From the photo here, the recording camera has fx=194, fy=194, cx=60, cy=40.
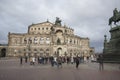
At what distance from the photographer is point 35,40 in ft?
305

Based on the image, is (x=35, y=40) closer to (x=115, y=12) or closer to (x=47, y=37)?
(x=47, y=37)

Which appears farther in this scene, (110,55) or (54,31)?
(54,31)

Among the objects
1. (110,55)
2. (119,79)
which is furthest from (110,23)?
(119,79)

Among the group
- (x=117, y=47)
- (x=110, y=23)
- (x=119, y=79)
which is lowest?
(x=119, y=79)

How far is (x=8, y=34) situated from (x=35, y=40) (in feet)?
45.6

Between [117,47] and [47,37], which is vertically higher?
[47,37]

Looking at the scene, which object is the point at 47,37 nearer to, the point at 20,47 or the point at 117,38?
the point at 20,47

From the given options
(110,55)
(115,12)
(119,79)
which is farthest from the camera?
(115,12)

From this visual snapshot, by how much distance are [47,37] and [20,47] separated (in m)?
13.6

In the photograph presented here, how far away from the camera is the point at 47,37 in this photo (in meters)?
92.8

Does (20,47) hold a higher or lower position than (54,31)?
lower

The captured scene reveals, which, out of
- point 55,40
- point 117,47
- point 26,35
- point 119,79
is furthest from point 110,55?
point 26,35

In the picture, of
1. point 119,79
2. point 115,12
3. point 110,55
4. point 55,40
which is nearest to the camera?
point 119,79

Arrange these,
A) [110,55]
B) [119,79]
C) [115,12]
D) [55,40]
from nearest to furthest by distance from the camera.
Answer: [119,79] < [110,55] < [115,12] < [55,40]
